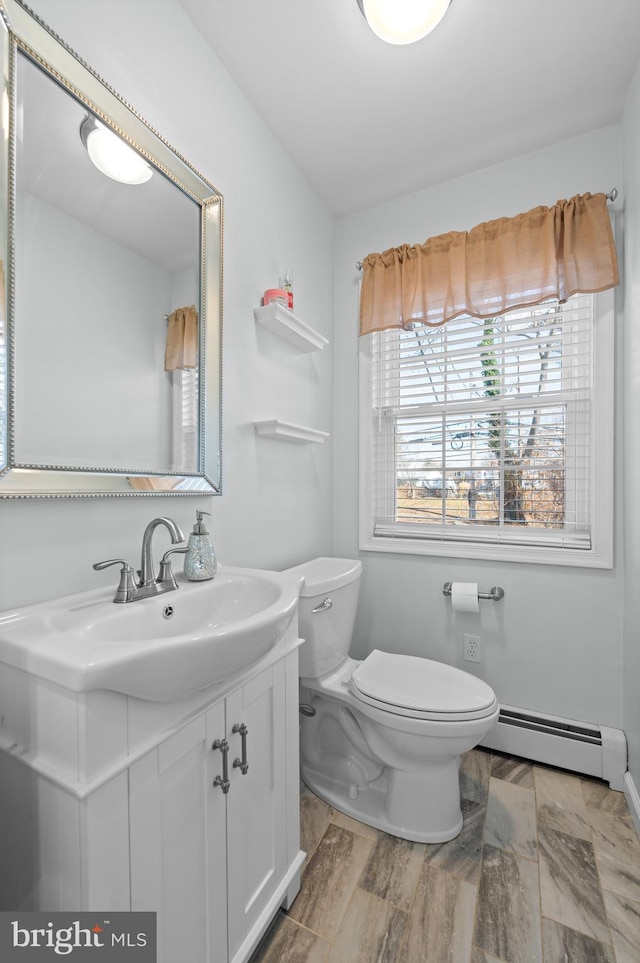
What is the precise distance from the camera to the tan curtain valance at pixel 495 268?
64.7 inches

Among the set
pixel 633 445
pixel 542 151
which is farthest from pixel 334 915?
pixel 542 151

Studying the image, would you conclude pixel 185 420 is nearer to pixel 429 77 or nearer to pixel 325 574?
pixel 325 574

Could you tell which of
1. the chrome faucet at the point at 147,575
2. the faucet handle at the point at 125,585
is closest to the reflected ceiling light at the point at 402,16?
the chrome faucet at the point at 147,575

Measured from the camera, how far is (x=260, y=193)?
164 cm

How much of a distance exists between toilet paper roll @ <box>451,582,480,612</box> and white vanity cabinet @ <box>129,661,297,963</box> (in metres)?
0.97

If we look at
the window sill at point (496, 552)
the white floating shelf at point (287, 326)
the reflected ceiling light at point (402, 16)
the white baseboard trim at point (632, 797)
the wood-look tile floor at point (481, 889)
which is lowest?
the wood-look tile floor at point (481, 889)

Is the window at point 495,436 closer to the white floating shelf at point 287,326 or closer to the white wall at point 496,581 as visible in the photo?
the white wall at point 496,581

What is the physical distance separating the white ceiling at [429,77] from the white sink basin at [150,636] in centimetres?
168

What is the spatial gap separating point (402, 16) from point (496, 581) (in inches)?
75.7

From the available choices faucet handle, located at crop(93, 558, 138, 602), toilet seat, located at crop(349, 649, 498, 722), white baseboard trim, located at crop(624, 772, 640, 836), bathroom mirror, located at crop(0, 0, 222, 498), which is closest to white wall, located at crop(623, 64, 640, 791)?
white baseboard trim, located at crop(624, 772, 640, 836)

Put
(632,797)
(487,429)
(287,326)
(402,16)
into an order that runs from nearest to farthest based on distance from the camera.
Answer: (402,16)
(632,797)
(287,326)
(487,429)

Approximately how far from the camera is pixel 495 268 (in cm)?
181

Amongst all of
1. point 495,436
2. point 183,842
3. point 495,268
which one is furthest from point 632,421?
point 183,842

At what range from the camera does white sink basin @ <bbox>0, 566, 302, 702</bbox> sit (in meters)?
0.64
